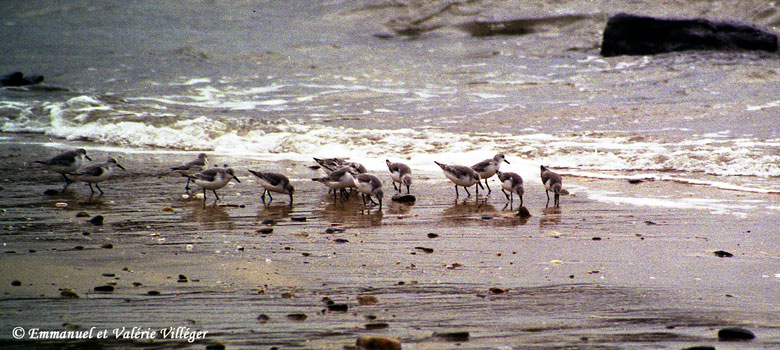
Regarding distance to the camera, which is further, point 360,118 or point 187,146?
point 360,118

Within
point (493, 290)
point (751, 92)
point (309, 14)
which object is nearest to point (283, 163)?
point (493, 290)

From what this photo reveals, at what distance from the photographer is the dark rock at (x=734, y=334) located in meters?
3.86

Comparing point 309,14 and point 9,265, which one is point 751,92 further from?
point 309,14

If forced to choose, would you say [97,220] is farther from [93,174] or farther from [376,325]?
[376,325]

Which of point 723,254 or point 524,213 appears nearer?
point 723,254

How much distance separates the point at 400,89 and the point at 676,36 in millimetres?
8008

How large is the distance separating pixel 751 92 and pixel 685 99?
4.69ft

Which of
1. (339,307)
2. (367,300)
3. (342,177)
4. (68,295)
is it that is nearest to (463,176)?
(342,177)

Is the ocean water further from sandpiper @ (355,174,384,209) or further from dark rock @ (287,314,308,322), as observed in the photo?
dark rock @ (287,314,308,322)

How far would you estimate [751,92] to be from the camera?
48.9ft

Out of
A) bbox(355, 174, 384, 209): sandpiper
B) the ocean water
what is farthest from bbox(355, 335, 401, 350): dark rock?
the ocean water

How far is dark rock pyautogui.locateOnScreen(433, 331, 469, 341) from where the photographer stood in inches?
151

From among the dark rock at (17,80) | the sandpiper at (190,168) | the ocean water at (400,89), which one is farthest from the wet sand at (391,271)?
the dark rock at (17,80)

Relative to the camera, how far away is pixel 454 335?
3857 millimetres
